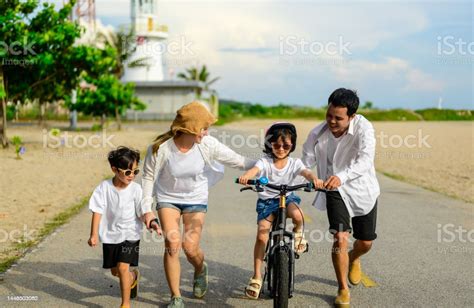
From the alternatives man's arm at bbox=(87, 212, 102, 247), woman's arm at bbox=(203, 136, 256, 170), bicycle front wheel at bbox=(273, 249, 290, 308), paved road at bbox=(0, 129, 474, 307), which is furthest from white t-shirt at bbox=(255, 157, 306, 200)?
man's arm at bbox=(87, 212, 102, 247)

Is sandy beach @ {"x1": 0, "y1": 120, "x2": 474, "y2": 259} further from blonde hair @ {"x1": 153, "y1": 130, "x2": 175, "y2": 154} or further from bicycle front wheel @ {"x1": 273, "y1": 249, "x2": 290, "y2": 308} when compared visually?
bicycle front wheel @ {"x1": 273, "y1": 249, "x2": 290, "y2": 308}

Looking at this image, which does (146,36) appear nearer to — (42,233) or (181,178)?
(42,233)

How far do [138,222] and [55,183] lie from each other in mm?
9927

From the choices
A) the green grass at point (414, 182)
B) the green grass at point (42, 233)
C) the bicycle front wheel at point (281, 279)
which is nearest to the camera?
the bicycle front wheel at point (281, 279)

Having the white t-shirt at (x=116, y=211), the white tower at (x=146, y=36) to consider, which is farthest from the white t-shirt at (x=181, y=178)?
the white tower at (x=146, y=36)

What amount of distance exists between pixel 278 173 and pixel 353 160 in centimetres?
69

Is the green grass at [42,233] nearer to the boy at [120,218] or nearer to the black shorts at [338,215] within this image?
the boy at [120,218]

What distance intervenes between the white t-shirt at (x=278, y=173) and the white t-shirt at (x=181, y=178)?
531 millimetres

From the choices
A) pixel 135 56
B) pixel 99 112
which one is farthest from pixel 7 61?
pixel 135 56

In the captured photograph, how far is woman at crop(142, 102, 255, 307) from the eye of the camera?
5.34m

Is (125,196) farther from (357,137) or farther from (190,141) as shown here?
(357,137)

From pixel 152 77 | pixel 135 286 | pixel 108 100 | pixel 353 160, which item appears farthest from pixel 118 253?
pixel 152 77

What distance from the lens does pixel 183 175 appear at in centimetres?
545

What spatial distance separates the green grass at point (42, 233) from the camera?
6.98m
